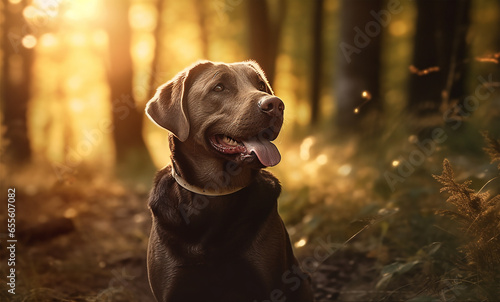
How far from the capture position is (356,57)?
8688 millimetres

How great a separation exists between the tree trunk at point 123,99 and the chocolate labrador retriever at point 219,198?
7768mm

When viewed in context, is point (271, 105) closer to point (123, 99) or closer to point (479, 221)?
point (479, 221)

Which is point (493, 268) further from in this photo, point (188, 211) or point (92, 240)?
point (92, 240)

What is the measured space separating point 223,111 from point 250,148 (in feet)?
1.24

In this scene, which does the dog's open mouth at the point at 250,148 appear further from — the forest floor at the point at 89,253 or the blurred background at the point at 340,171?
the forest floor at the point at 89,253

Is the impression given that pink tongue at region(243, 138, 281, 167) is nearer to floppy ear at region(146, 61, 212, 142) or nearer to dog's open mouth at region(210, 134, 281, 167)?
dog's open mouth at region(210, 134, 281, 167)

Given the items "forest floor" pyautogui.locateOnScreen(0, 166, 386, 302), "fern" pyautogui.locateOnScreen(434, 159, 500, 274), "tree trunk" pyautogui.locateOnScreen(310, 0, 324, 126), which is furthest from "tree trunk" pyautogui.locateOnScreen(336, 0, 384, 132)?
"tree trunk" pyautogui.locateOnScreen(310, 0, 324, 126)

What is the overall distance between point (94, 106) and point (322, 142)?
16330mm

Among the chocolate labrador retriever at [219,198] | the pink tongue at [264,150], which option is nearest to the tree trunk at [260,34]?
the chocolate labrador retriever at [219,198]

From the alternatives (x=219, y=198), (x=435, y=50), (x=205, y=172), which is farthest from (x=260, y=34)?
(x=219, y=198)

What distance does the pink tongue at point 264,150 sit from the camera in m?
2.90

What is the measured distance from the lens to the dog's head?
2949 millimetres

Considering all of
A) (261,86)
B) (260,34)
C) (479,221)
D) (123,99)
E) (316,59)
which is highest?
(261,86)

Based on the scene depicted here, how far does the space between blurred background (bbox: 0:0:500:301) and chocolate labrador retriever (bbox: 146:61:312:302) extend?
1.74 feet
